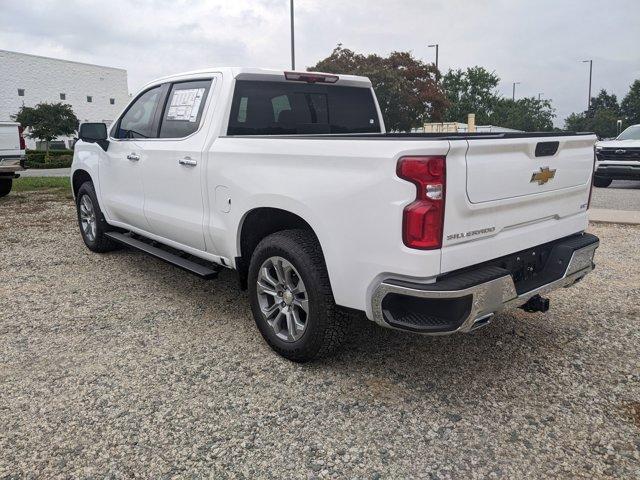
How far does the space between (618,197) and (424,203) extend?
1123 cm

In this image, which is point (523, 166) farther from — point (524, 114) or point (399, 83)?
point (524, 114)

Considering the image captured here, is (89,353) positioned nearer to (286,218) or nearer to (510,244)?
Result: (286,218)

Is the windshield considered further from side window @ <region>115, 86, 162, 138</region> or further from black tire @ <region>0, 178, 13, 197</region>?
black tire @ <region>0, 178, 13, 197</region>

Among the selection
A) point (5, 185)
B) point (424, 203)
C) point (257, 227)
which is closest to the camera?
point (424, 203)

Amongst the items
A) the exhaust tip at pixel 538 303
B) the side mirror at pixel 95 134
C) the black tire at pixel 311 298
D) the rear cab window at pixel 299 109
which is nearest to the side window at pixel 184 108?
the rear cab window at pixel 299 109

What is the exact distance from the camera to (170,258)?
4.36 metres

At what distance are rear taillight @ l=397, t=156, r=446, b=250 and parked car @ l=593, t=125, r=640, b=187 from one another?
1222 centimetres

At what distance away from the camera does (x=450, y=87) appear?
5556 cm

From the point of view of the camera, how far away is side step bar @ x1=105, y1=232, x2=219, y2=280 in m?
3.92

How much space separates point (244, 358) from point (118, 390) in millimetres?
799

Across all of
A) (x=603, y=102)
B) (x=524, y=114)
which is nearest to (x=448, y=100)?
(x=524, y=114)

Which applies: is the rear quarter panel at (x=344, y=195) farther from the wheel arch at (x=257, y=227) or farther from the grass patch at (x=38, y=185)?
the grass patch at (x=38, y=185)

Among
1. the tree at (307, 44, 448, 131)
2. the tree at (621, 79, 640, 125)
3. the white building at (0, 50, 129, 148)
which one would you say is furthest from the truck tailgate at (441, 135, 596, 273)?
the tree at (621, 79, 640, 125)

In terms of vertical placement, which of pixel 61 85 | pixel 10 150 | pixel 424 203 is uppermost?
pixel 61 85
